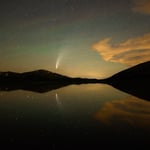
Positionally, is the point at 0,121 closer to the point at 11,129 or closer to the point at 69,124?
the point at 11,129

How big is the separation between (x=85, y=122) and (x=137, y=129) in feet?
16.9

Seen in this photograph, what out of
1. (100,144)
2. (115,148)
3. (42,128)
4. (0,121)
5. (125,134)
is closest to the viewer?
(115,148)

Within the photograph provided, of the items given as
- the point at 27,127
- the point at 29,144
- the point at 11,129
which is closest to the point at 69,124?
the point at 27,127

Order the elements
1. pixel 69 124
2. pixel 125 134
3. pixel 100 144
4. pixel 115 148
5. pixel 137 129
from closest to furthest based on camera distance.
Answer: pixel 115 148
pixel 100 144
pixel 125 134
pixel 137 129
pixel 69 124

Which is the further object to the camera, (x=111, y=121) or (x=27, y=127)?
(x=111, y=121)

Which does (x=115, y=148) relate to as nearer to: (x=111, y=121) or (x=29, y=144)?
(x=29, y=144)

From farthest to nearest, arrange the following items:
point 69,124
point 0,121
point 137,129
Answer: point 0,121, point 69,124, point 137,129

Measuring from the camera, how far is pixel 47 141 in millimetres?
15695

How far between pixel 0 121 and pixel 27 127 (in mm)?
4373

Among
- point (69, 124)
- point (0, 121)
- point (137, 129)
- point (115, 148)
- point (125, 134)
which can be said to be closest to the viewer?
point (115, 148)

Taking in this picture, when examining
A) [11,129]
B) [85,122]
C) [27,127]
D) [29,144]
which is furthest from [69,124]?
[29,144]

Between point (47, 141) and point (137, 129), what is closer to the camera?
point (47, 141)

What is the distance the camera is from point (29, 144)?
15.0 meters

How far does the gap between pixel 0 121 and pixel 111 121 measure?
34.5ft
